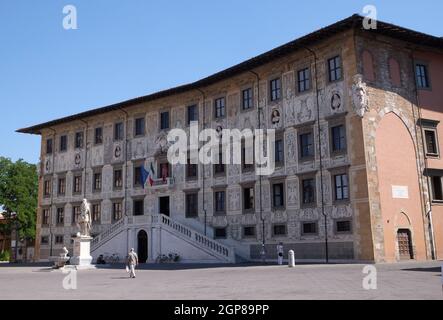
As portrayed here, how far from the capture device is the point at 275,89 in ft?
100

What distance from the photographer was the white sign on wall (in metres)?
25.9

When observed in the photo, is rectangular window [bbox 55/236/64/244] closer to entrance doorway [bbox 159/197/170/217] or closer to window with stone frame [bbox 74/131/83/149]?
window with stone frame [bbox 74/131/83/149]

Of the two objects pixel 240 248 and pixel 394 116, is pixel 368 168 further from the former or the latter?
pixel 240 248

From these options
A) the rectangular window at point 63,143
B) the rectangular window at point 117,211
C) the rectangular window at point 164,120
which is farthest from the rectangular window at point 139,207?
the rectangular window at point 63,143

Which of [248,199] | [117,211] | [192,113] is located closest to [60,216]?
[117,211]

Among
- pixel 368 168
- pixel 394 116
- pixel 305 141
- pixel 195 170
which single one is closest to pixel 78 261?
pixel 195 170

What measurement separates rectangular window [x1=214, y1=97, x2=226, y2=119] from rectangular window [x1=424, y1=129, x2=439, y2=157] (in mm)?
12872

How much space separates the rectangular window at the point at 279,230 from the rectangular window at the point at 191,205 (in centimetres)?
693

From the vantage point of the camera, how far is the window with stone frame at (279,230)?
28.8m

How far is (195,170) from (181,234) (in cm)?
491

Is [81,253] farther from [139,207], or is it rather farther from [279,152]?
[279,152]

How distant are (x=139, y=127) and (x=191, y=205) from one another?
8199 millimetres

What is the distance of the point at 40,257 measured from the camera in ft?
143

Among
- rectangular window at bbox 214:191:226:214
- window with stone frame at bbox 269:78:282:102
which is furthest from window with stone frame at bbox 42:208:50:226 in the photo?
window with stone frame at bbox 269:78:282:102
